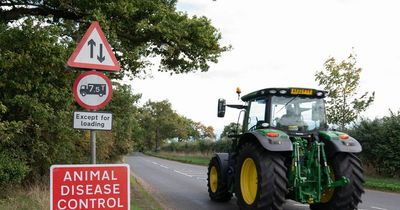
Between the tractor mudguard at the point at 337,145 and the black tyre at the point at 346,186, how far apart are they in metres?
0.16

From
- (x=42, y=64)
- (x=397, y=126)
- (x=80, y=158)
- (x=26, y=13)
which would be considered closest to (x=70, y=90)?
(x=42, y=64)

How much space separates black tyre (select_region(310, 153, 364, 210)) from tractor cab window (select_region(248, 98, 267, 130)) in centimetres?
198

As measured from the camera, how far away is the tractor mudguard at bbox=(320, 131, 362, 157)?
987 centimetres

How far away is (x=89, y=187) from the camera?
20.4 ft

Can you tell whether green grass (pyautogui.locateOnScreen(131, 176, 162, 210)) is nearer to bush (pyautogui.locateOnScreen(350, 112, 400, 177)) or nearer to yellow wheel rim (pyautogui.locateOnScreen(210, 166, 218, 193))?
yellow wheel rim (pyautogui.locateOnScreen(210, 166, 218, 193))

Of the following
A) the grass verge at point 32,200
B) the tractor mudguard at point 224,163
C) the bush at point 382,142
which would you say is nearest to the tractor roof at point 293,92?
the tractor mudguard at point 224,163

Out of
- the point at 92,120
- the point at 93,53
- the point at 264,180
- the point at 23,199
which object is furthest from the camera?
the point at 23,199

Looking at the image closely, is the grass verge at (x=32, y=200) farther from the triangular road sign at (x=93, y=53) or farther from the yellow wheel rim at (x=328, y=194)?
the yellow wheel rim at (x=328, y=194)

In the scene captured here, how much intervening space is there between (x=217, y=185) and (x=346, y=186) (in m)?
4.04

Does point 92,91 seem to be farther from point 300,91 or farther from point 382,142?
point 382,142

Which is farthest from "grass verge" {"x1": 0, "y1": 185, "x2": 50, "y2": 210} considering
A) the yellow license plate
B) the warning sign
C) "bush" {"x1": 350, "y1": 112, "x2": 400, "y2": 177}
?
"bush" {"x1": 350, "y1": 112, "x2": 400, "y2": 177}

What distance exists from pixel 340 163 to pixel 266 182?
1660 millimetres

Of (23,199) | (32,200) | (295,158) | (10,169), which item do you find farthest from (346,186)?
(10,169)

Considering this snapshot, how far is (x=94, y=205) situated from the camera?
20.4ft
